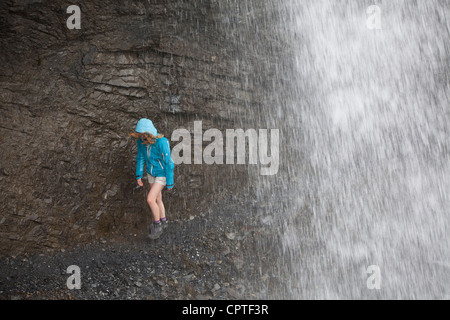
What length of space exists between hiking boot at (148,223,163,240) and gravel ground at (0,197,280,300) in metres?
0.34

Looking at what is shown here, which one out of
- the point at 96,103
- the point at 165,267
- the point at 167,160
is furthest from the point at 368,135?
the point at 96,103

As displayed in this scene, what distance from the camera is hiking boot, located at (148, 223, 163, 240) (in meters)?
6.17

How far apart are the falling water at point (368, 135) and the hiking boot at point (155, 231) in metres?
2.66

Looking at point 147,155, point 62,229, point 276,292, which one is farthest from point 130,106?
point 276,292

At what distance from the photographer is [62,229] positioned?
242 inches

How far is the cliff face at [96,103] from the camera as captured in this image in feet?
19.4

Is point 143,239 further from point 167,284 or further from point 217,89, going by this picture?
point 217,89

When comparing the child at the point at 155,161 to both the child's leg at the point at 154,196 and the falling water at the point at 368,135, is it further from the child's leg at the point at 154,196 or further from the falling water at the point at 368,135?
the falling water at the point at 368,135

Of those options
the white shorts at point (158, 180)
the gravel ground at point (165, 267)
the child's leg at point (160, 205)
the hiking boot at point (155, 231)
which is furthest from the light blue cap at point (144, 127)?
the gravel ground at point (165, 267)

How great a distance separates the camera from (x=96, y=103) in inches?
258

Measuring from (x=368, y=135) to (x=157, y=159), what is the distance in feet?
21.4

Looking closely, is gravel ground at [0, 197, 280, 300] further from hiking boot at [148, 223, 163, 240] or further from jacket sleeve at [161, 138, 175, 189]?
jacket sleeve at [161, 138, 175, 189]

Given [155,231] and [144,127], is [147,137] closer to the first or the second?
[144,127]

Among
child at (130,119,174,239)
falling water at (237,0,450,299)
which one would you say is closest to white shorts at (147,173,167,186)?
child at (130,119,174,239)
